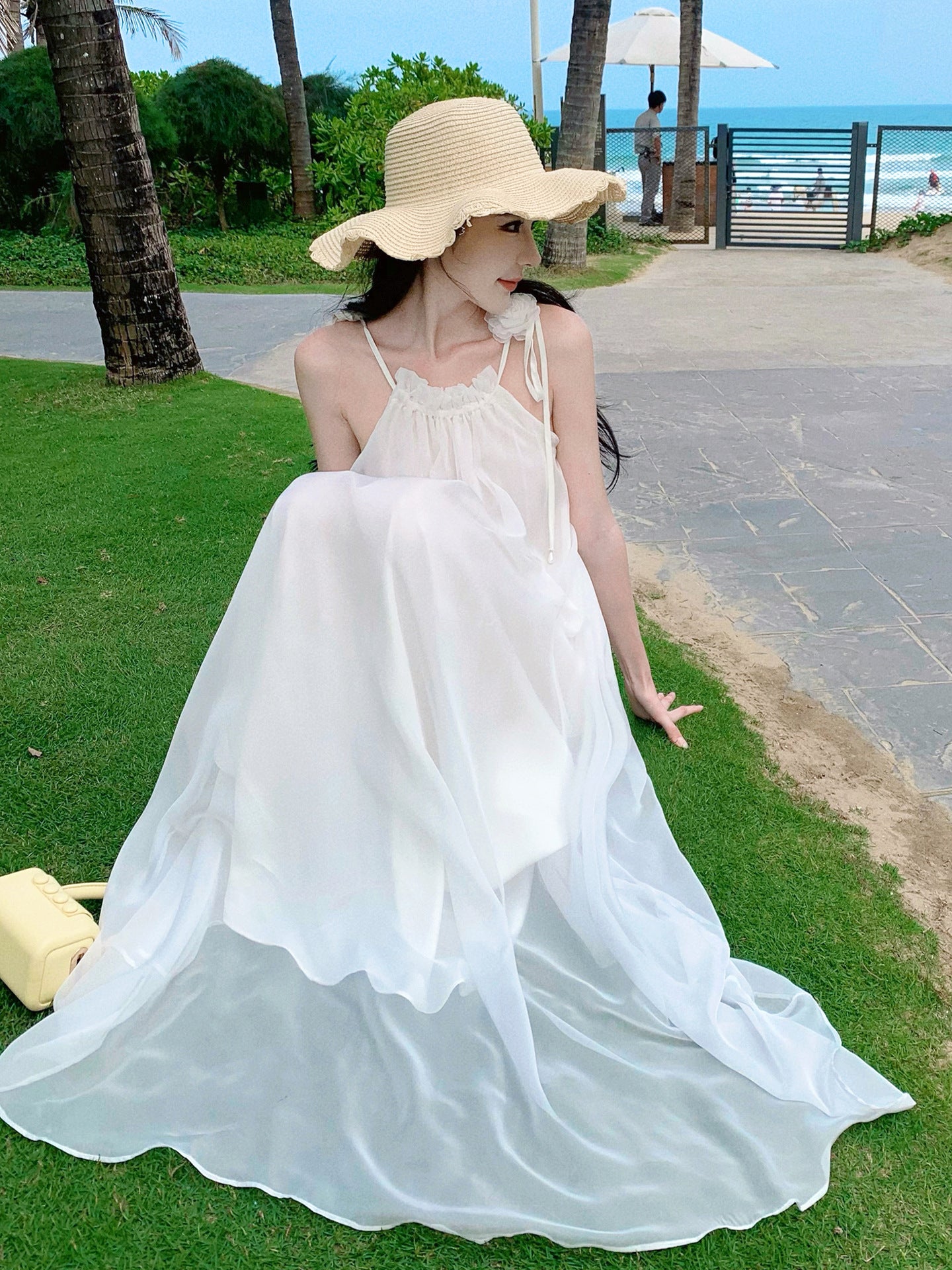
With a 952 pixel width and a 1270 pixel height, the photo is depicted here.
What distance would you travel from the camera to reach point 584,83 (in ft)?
37.1

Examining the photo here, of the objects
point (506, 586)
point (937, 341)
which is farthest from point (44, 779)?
point (937, 341)

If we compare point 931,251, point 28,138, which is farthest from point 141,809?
point 28,138

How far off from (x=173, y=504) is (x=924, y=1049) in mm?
4151

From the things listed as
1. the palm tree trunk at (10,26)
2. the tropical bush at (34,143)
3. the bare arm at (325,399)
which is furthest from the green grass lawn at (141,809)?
the palm tree trunk at (10,26)

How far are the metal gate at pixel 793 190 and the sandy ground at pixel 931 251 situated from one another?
833 mm

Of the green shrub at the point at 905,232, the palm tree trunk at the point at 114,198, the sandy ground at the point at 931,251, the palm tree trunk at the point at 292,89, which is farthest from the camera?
the palm tree trunk at the point at 292,89

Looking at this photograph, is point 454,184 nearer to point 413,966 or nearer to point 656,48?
point 413,966

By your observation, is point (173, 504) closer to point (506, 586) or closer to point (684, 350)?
point (506, 586)

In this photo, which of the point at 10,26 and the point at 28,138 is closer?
the point at 28,138

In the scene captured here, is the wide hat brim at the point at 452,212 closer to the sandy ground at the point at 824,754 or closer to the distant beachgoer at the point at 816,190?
the sandy ground at the point at 824,754

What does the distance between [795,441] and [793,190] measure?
33.4 feet

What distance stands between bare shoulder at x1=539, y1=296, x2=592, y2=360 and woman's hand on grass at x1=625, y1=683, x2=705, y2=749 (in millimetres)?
939

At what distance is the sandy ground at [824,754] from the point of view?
285 cm

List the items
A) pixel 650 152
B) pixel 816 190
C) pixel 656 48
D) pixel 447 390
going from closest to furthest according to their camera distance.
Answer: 1. pixel 447 390
2. pixel 816 190
3. pixel 650 152
4. pixel 656 48
